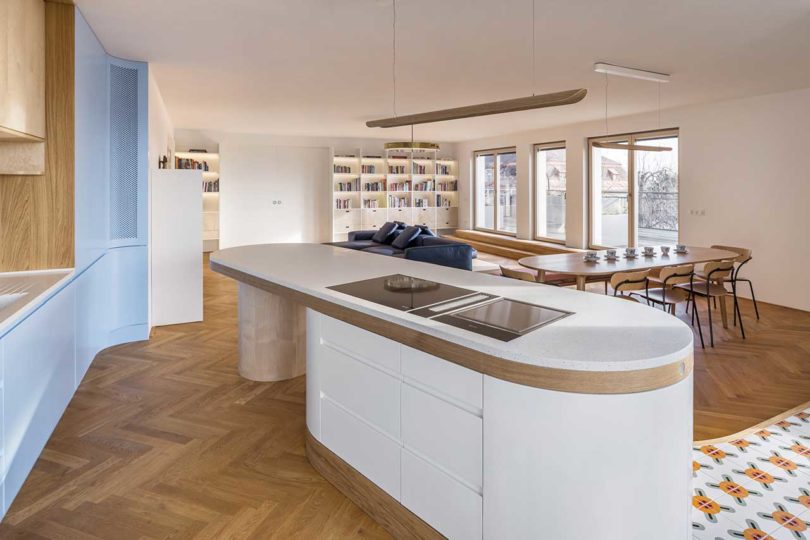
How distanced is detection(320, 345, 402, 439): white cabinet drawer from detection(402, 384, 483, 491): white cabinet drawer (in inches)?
3.2

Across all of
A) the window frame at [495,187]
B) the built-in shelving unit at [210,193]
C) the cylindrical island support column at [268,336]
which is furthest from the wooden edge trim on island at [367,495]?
the window frame at [495,187]

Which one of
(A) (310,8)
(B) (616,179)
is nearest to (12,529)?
(A) (310,8)

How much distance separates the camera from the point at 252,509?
2.38m

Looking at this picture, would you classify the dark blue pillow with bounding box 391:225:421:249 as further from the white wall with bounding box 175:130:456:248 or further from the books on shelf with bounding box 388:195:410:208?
the books on shelf with bounding box 388:195:410:208

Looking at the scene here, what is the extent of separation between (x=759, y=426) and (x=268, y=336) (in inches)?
131

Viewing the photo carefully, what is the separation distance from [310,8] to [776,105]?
604 cm

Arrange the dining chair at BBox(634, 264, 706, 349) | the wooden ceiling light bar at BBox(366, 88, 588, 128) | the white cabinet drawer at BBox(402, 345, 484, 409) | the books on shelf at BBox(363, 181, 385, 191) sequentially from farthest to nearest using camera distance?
the books on shelf at BBox(363, 181, 385, 191) → the dining chair at BBox(634, 264, 706, 349) → the wooden ceiling light bar at BBox(366, 88, 588, 128) → the white cabinet drawer at BBox(402, 345, 484, 409)

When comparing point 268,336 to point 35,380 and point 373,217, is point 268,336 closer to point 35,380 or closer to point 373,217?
point 35,380

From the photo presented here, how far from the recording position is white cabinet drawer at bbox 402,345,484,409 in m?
1.78

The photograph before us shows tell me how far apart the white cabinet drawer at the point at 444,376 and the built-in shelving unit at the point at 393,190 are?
10.5 m

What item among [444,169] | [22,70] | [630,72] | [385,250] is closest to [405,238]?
[385,250]

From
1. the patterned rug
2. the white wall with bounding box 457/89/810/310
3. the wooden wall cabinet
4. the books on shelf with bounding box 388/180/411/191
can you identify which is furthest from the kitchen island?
the books on shelf with bounding box 388/180/411/191

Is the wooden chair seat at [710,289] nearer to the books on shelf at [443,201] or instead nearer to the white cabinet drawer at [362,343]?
the white cabinet drawer at [362,343]

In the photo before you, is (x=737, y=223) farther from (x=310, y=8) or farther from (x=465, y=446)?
(x=465, y=446)
